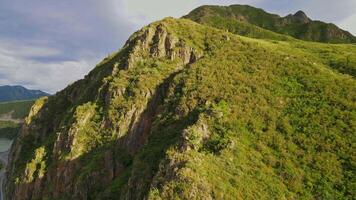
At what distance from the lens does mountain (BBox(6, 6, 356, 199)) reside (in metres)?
38.8

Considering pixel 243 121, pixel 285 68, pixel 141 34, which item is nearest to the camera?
pixel 243 121

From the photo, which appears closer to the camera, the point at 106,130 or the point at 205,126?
the point at 205,126

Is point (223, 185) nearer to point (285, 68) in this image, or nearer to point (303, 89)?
point (303, 89)

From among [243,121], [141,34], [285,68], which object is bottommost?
[243,121]

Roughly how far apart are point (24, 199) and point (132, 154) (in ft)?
81.8

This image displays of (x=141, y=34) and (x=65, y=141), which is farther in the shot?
(x=141, y=34)

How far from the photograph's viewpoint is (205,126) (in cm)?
4409

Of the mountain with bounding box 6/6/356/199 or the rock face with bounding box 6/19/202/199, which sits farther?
the rock face with bounding box 6/19/202/199

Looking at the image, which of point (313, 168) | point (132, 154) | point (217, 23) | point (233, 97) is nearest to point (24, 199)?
point (132, 154)

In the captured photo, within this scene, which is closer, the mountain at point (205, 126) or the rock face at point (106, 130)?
the mountain at point (205, 126)

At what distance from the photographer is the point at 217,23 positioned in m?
177

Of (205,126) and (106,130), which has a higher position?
(205,126)

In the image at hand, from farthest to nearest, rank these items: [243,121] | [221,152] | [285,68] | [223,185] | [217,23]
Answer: [217,23] → [285,68] → [243,121] → [221,152] → [223,185]

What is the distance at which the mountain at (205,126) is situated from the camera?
38781mm
